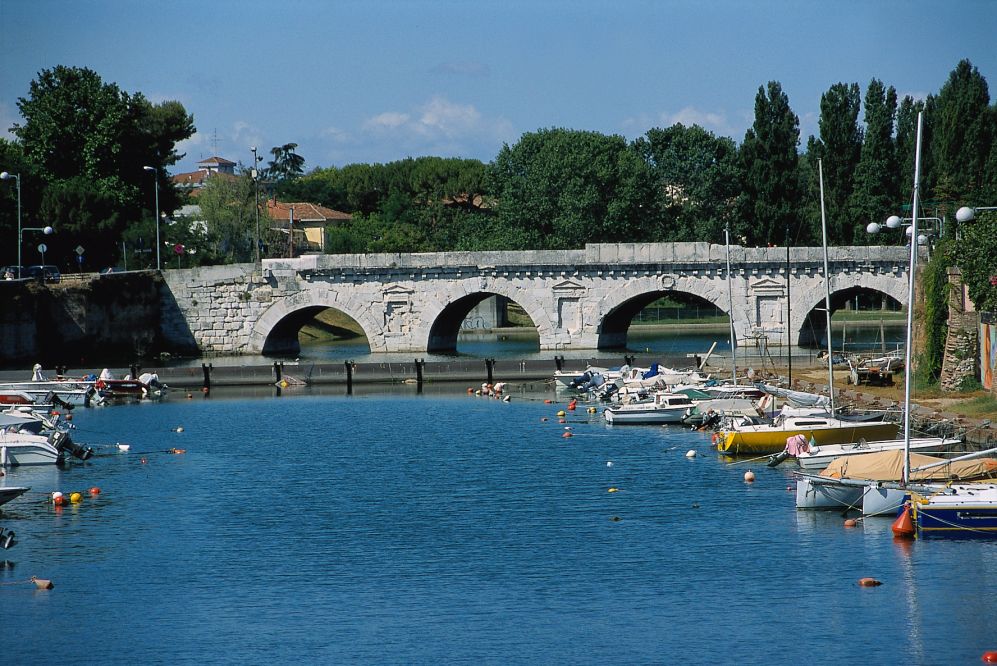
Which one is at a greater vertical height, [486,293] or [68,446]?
[486,293]

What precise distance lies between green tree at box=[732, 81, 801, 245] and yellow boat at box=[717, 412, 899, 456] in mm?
57361

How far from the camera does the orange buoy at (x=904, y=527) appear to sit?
37594mm

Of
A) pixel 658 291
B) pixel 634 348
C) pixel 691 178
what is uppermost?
pixel 691 178

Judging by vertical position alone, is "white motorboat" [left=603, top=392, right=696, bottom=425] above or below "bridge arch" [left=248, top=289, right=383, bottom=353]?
below

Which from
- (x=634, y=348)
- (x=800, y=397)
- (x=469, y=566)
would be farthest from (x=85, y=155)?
(x=469, y=566)

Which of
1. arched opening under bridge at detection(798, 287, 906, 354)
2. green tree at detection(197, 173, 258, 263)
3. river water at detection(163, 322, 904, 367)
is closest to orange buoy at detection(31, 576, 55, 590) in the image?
river water at detection(163, 322, 904, 367)

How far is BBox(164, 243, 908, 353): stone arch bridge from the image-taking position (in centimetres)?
9425

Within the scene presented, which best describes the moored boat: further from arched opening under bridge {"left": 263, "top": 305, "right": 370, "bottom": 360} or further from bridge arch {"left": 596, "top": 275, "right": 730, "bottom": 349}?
arched opening under bridge {"left": 263, "top": 305, "right": 370, "bottom": 360}

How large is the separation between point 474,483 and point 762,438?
11785mm

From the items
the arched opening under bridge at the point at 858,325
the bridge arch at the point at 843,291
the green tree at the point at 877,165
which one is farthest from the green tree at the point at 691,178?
the bridge arch at the point at 843,291

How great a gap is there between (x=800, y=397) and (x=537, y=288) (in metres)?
38.8

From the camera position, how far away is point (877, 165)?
107438 mm

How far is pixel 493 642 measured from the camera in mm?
30375

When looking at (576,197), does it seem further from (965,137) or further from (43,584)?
(43,584)
